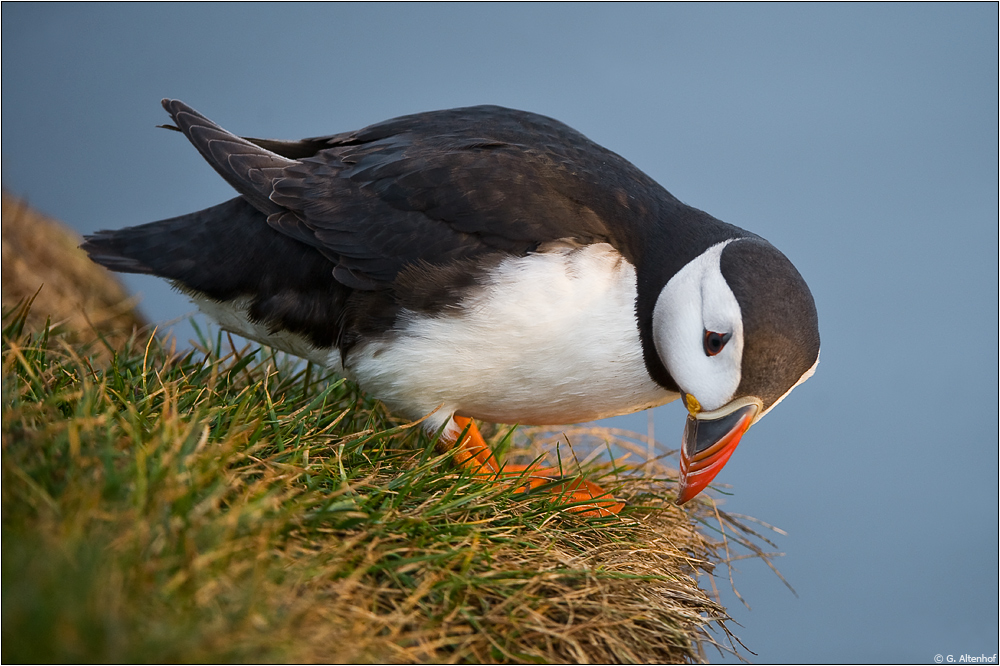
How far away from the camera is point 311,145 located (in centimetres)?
359

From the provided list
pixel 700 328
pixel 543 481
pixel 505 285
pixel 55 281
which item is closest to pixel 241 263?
pixel 505 285

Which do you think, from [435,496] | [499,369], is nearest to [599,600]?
[435,496]

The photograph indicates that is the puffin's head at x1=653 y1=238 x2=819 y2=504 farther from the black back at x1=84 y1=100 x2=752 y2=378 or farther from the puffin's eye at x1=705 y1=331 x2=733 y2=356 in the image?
→ the black back at x1=84 y1=100 x2=752 y2=378

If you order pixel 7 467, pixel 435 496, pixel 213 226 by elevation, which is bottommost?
pixel 7 467

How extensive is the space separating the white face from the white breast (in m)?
0.15

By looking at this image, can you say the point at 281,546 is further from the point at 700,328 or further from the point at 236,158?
the point at 236,158

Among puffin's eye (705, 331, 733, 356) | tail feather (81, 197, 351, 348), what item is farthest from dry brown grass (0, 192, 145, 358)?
puffin's eye (705, 331, 733, 356)

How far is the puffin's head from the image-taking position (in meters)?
2.60

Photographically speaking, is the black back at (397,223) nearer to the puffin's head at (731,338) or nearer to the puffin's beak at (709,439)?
the puffin's head at (731,338)

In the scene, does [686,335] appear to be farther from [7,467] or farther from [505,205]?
[7,467]

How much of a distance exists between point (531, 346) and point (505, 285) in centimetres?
23

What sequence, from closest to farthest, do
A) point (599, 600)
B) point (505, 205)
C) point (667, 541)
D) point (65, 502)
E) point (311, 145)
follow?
point (65, 502) < point (599, 600) < point (505, 205) < point (667, 541) < point (311, 145)

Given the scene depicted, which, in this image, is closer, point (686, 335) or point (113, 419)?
point (113, 419)

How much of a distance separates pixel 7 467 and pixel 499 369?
5.04 feet
